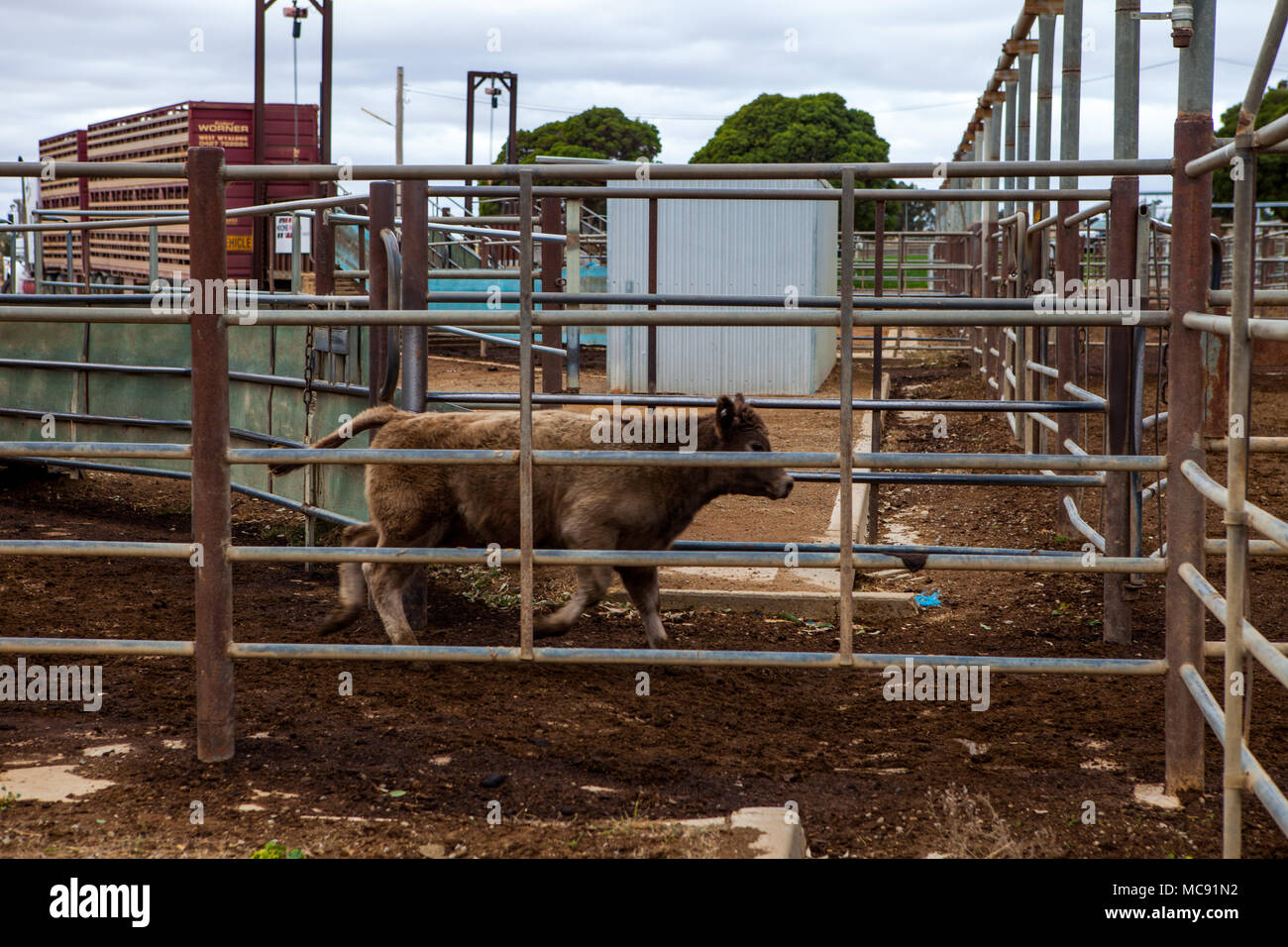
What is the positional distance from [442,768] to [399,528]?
1998 millimetres

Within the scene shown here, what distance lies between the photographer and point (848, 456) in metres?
4.04

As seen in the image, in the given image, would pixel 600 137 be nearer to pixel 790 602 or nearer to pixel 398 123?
pixel 398 123

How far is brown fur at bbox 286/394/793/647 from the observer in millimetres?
6016

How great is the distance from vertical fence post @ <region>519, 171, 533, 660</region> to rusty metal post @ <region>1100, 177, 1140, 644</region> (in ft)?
10.2

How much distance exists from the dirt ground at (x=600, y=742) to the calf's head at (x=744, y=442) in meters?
0.78

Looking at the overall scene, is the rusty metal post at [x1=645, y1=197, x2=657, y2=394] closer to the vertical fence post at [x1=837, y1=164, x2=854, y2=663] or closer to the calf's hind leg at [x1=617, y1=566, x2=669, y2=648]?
the calf's hind leg at [x1=617, y1=566, x2=669, y2=648]

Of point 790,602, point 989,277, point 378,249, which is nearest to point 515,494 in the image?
point 378,249

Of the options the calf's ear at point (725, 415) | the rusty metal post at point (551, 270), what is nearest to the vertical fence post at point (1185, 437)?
the calf's ear at point (725, 415)

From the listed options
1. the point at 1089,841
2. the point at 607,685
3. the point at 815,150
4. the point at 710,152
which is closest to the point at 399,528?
the point at 607,685

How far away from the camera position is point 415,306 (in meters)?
6.46

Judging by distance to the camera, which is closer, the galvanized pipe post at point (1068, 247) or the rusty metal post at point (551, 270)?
the galvanized pipe post at point (1068, 247)

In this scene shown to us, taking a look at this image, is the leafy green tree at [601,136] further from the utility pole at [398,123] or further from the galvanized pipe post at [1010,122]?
the galvanized pipe post at [1010,122]

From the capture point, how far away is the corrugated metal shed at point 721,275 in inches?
682

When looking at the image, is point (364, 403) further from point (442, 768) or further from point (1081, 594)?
point (1081, 594)
